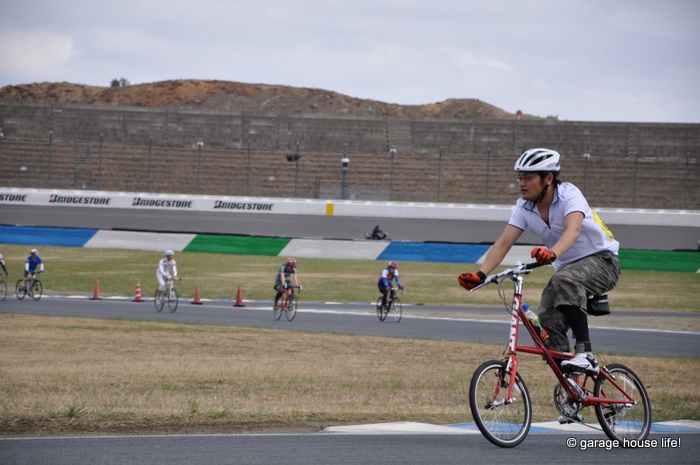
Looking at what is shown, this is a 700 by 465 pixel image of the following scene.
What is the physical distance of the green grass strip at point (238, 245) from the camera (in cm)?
3791

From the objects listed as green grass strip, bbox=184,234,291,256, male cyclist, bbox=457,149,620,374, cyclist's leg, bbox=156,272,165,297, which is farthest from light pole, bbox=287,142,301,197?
male cyclist, bbox=457,149,620,374

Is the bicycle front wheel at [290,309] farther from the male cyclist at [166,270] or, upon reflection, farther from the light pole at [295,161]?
the light pole at [295,161]

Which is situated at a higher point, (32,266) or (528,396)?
(32,266)

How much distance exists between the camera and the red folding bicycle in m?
5.62

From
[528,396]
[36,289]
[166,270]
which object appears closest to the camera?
[528,396]

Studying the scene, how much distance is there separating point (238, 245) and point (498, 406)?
110 ft

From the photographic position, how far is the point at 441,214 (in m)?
43.8

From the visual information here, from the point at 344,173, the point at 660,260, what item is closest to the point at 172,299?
the point at 660,260

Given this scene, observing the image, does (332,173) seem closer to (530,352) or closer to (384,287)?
(384,287)

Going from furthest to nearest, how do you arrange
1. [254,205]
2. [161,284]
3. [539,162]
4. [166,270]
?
[254,205], [166,270], [161,284], [539,162]

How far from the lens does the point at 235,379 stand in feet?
37.6

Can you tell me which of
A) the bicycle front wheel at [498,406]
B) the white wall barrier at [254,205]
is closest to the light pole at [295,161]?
the white wall barrier at [254,205]

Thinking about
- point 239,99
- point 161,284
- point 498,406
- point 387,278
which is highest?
point 239,99

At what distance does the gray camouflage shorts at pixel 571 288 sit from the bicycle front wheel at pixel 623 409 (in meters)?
0.43
